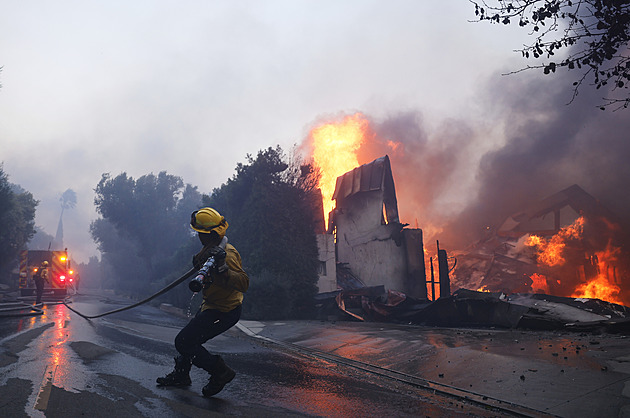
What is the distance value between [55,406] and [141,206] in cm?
4703

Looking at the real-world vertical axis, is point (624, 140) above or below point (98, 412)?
above

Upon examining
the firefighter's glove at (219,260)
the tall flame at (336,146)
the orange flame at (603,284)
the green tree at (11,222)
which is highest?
the tall flame at (336,146)

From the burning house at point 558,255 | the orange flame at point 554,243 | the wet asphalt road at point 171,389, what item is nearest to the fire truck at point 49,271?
the wet asphalt road at point 171,389

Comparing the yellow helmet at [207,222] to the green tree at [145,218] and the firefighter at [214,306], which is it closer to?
the firefighter at [214,306]

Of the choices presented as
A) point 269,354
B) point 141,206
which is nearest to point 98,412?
point 269,354

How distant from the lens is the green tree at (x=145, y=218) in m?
47.5

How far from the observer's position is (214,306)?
4.76 meters

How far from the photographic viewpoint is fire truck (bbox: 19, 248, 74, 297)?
2636 cm

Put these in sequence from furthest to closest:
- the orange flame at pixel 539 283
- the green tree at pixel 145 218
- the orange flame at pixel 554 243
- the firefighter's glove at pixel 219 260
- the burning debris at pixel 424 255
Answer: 1. the green tree at pixel 145 218
2. the orange flame at pixel 554 243
3. the orange flame at pixel 539 283
4. the burning debris at pixel 424 255
5. the firefighter's glove at pixel 219 260

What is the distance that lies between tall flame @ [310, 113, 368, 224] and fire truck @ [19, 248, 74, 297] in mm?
16233

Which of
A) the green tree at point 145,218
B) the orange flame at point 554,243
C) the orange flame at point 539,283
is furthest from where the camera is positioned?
the green tree at point 145,218

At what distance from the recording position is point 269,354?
26.8ft

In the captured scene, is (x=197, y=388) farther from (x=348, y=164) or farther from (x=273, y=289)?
(x=348, y=164)

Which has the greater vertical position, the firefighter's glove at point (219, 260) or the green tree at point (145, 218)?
the green tree at point (145, 218)
